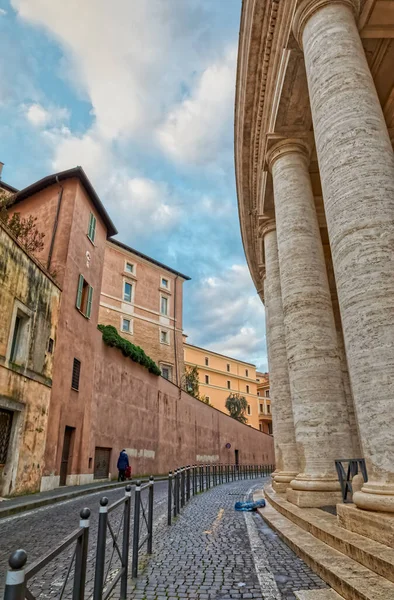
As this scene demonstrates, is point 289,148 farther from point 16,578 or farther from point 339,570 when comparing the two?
point 16,578

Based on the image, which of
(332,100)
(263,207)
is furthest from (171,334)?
(332,100)

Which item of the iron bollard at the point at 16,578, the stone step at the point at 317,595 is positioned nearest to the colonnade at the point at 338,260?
the stone step at the point at 317,595

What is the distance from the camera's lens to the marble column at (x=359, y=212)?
3.73 m

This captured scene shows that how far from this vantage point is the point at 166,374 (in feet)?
100.0

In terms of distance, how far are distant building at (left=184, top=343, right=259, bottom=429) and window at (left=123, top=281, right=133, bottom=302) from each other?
658 inches

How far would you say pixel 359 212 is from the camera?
4383 millimetres

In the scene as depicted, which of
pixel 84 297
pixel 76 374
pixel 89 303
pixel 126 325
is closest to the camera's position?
pixel 76 374

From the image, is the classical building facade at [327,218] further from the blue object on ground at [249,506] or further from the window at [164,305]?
the window at [164,305]

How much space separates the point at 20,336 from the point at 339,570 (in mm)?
10016

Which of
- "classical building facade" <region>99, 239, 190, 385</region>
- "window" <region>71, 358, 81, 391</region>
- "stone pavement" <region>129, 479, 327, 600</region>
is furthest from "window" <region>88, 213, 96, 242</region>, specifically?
"stone pavement" <region>129, 479, 327, 600</region>

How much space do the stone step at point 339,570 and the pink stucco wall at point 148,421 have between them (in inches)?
492

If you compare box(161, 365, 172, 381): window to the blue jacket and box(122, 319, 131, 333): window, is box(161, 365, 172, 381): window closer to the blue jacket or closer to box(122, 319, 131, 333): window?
box(122, 319, 131, 333): window

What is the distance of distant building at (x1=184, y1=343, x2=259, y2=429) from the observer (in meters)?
46.2

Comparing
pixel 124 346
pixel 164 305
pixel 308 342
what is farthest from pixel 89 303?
pixel 164 305
